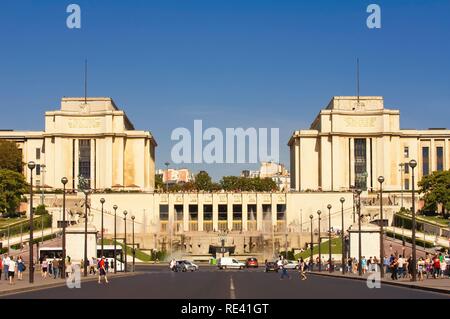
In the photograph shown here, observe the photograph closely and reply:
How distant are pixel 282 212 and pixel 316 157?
28772 millimetres

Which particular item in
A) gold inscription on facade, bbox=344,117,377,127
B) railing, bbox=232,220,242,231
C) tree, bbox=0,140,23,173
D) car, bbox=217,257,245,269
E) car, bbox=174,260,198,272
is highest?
gold inscription on facade, bbox=344,117,377,127

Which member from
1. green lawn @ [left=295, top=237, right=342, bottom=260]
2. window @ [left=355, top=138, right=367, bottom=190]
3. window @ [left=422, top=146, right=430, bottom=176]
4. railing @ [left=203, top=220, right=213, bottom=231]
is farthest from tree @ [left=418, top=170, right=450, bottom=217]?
window @ [left=422, top=146, right=430, bottom=176]

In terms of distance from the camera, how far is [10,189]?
128750 mm

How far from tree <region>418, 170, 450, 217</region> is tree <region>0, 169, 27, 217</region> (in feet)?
187

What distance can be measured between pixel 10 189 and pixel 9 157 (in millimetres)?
25045

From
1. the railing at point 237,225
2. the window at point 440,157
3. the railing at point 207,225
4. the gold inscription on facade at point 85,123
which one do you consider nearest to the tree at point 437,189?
the railing at point 237,225

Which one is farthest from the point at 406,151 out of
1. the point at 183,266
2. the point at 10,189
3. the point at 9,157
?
the point at 183,266

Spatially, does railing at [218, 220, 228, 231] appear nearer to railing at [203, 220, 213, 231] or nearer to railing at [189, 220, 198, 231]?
railing at [203, 220, 213, 231]

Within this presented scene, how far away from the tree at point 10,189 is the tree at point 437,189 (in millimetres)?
57087

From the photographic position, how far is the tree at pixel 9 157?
152 metres

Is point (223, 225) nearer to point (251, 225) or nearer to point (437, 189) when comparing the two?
point (251, 225)

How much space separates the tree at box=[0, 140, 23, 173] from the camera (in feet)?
497

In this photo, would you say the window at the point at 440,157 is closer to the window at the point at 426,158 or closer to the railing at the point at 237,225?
the window at the point at 426,158

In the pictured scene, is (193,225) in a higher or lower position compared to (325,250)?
higher
